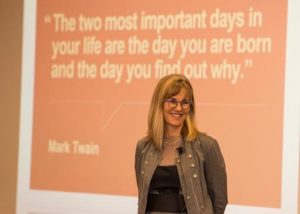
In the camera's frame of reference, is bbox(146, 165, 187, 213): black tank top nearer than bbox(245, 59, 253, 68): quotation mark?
Yes

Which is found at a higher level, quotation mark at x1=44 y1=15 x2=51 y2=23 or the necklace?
quotation mark at x1=44 y1=15 x2=51 y2=23

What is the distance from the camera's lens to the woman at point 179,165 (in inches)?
99.3

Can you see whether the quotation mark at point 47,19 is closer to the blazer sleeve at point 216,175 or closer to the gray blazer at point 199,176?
the gray blazer at point 199,176

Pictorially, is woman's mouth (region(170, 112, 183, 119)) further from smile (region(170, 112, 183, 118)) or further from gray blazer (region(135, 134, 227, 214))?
gray blazer (region(135, 134, 227, 214))

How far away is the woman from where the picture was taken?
99.3 inches

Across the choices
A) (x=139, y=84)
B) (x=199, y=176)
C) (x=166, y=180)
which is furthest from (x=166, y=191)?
(x=139, y=84)

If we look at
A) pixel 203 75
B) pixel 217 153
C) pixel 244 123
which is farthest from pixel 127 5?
pixel 217 153

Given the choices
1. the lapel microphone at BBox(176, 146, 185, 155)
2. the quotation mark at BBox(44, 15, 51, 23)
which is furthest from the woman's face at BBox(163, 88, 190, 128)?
the quotation mark at BBox(44, 15, 51, 23)

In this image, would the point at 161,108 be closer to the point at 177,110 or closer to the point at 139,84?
the point at 177,110

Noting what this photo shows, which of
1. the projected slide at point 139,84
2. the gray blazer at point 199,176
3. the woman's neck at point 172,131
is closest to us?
the gray blazer at point 199,176

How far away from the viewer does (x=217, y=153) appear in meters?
2.57

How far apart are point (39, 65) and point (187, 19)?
4.03ft

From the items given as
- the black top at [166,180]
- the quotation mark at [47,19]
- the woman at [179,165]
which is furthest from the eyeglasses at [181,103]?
the quotation mark at [47,19]

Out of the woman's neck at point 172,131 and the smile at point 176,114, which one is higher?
the smile at point 176,114
